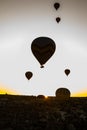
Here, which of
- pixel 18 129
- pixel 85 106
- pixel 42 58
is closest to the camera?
pixel 18 129

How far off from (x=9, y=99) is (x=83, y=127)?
2779 millimetres

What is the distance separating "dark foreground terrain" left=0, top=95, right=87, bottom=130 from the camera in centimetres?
1367

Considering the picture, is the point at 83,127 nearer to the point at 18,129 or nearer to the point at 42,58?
the point at 18,129

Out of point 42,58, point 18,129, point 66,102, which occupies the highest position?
point 42,58

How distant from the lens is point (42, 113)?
14.1 metres

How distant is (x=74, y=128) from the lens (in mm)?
13766

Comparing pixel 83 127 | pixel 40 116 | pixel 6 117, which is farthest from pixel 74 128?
pixel 6 117

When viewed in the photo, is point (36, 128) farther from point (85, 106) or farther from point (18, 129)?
point (85, 106)

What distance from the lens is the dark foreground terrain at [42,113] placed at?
13.7m

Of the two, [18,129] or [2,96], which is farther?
[2,96]

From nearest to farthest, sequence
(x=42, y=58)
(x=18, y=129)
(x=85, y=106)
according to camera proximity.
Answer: (x=18, y=129) < (x=85, y=106) < (x=42, y=58)

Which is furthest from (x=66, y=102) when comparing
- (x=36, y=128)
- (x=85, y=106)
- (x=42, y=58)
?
(x=42, y=58)

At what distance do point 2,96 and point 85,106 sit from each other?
115 inches

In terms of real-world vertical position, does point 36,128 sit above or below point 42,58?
below
